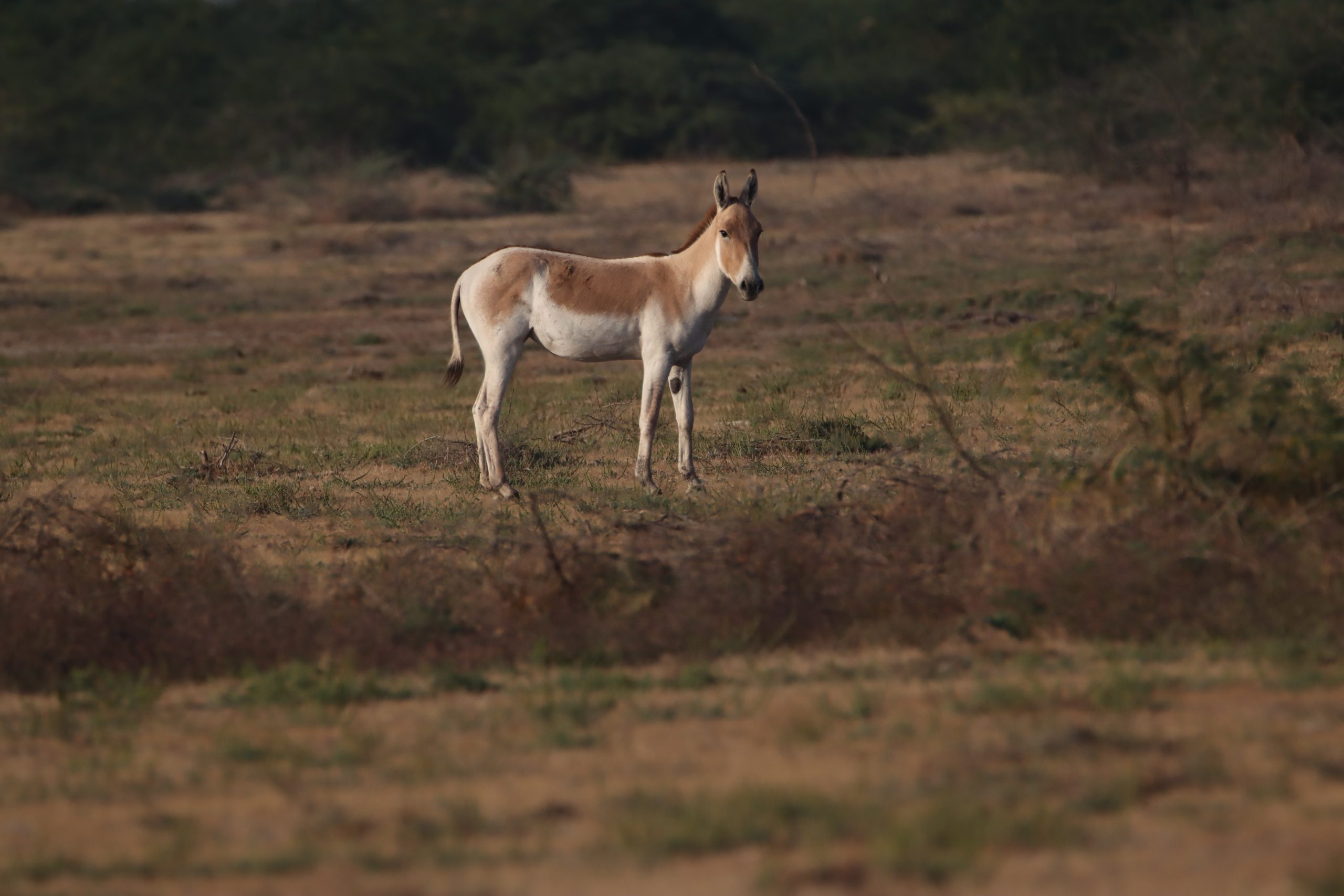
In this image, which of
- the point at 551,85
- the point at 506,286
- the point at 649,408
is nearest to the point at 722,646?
the point at 649,408

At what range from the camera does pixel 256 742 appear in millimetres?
5328

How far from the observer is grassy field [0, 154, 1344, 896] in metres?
4.25

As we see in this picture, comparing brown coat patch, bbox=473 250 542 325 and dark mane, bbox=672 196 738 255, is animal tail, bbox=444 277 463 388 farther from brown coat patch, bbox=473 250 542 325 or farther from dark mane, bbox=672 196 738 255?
dark mane, bbox=672 196 738 255

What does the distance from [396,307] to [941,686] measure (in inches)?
589

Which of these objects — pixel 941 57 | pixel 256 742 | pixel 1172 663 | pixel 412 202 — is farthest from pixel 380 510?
pixel 941 57

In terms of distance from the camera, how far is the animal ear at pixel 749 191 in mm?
9438

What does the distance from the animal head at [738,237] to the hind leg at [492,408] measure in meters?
1.33

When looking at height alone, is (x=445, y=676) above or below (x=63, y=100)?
below

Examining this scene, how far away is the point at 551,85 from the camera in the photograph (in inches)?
1682

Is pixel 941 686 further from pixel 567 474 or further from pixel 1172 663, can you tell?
pixel 567 474

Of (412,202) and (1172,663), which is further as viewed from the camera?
(412,202)

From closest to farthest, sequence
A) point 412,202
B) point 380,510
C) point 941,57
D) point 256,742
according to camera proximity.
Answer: point 256,742 < point 380,510 < point 412,202 < point 941,57

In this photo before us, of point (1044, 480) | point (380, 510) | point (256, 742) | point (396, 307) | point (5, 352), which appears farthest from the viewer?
point (396, 307)

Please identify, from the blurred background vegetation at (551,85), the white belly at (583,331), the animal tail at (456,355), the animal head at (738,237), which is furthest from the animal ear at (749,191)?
the blurred background vegetation at (551,85)
